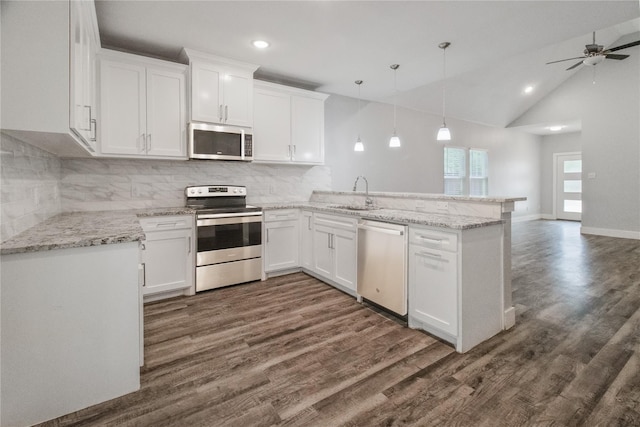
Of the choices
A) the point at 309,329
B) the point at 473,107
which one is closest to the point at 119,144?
the point at 309,329

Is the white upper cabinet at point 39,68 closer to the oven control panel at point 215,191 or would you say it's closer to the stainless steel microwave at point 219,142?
the stainless steel microwave at point 219,142

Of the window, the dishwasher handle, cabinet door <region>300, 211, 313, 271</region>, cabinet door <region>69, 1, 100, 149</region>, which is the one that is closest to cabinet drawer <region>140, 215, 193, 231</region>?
cabinet door <region>69, 1, 100, 149</region>

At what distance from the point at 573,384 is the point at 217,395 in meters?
2.09

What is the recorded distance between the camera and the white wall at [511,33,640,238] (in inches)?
246

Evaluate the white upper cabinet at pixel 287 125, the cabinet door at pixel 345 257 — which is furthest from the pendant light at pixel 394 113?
the cabinet door at pixel 345 257

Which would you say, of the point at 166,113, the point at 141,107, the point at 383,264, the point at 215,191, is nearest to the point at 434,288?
the point at 383,264

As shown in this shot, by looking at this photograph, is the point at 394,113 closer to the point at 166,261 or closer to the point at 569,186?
the point at 166,261

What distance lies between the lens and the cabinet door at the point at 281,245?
3787 mm

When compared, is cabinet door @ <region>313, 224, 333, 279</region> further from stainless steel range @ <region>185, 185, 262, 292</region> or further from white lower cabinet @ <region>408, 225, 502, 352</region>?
white lower cabinet @ <region>408, 225, 502, 352</region>

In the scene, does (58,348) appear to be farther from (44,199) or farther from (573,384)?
(573,384)

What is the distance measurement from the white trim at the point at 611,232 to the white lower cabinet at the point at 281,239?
697cm

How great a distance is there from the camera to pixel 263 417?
159 cm

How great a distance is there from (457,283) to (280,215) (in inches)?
89.3

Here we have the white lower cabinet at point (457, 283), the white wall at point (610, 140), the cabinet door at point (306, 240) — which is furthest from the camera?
the white wall at point (610, 140)
